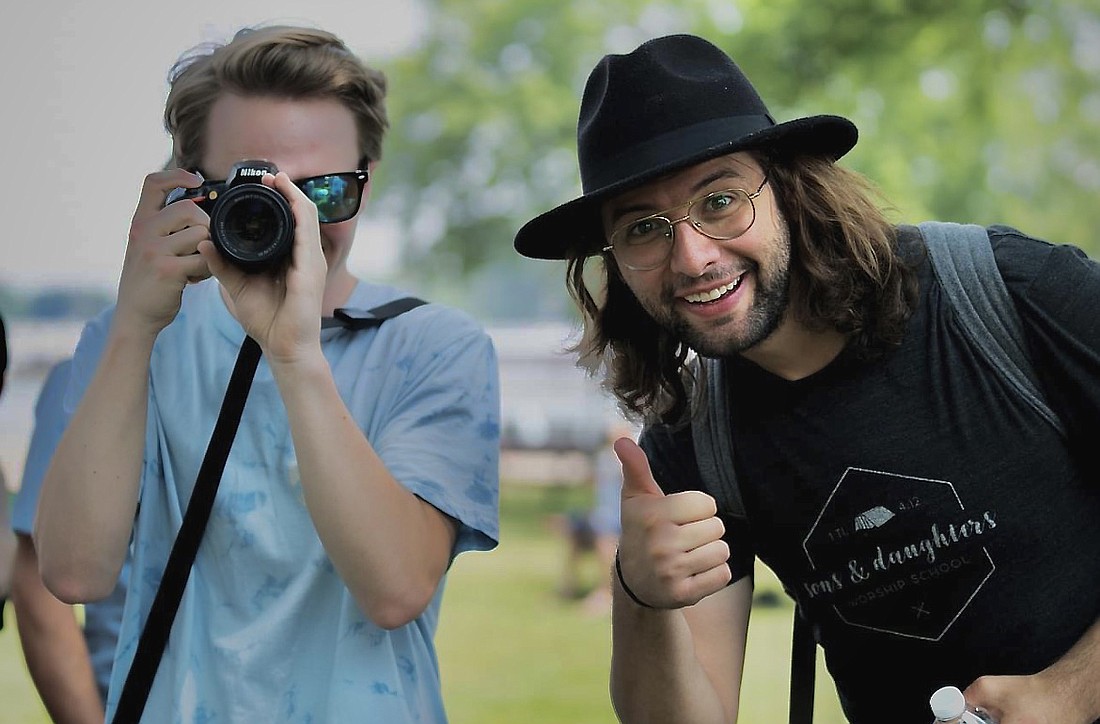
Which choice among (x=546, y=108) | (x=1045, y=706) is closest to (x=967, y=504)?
(x=1045, y=706)

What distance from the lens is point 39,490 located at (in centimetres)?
246

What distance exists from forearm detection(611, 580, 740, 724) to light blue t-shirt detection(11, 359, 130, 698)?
3.41 ft

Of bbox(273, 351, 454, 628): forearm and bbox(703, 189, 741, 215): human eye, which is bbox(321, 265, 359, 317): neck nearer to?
bbox(273, 351, 454, 628): forearm

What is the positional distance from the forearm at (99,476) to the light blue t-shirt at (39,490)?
534mm

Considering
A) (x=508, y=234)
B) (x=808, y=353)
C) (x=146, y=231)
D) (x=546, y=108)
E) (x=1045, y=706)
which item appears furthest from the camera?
(x=508, y=234)

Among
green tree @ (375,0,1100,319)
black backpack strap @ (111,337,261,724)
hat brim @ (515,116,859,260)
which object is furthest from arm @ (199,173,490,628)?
green tree @ (375,0,1100,319)

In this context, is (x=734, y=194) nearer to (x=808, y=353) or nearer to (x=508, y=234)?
(x=808, y=353)

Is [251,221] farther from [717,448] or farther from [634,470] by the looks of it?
[717,448]

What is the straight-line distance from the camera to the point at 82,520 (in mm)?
1856

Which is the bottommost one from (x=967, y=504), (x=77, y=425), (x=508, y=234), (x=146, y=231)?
(x=967, y=504)

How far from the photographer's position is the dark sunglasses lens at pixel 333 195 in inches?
77.5

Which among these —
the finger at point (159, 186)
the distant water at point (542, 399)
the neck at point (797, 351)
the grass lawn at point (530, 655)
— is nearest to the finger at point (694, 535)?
the neck at point (797, 351)

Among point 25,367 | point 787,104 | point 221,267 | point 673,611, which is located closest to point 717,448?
point 673,611

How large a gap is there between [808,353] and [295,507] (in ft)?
2.95
